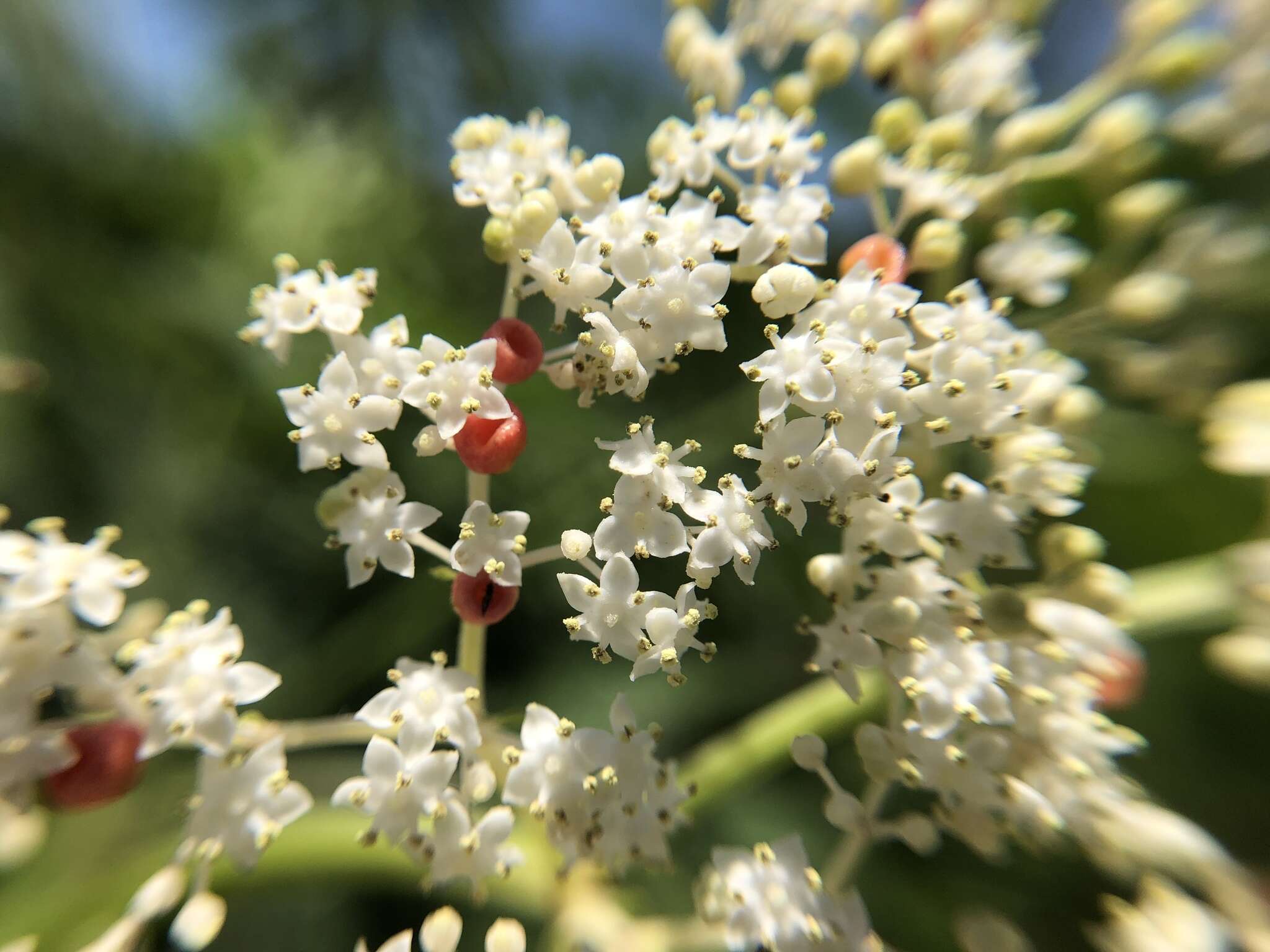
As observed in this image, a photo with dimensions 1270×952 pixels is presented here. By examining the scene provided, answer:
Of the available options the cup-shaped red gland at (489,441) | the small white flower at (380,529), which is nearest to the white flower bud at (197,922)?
the small white flower at (380,529)

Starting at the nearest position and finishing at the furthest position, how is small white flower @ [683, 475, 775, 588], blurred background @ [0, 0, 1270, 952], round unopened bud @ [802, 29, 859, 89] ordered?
small white flower @ [683, 475, 775, 588] → round unopened bud @ [802, 29, 859, 89] → blurred background @ [0, 0, 1270, 952]

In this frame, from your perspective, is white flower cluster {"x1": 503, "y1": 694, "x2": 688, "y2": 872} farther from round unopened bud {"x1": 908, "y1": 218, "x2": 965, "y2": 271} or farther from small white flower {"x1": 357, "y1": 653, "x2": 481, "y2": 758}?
round unopened bud {"x1": 908, "y1": 218, "x2": 965, "y2": 271}

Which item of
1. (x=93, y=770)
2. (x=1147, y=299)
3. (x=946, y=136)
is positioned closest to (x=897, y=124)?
(x=946, y=136)

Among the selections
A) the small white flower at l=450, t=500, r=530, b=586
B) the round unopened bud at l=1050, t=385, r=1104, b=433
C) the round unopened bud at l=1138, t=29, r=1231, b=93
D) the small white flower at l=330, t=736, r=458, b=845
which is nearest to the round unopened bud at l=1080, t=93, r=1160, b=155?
the round unopened bud at l=1138, t=29, r=1231, b=93

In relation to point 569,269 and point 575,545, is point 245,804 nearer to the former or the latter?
point 575,545

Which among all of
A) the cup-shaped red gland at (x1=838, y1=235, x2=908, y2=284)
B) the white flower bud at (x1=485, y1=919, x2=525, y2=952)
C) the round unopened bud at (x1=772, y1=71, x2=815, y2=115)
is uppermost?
the round unopened bud at (x1=772, y1=71, x2=815, y2=115)
